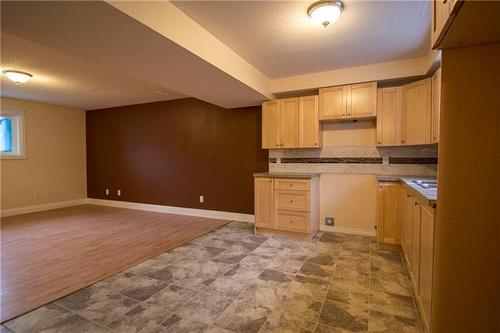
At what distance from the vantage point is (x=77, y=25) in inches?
73.8

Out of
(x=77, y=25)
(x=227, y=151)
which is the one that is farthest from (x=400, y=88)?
(x=77, y=25)

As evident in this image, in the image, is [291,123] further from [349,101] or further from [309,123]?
[349,101]

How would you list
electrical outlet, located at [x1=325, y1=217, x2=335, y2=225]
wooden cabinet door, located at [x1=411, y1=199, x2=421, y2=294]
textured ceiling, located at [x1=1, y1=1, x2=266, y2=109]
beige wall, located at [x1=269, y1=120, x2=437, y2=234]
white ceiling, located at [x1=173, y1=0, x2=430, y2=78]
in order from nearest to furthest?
textured ceiling, located at [x1=1, y1=1, x2=266, y2=109], wooden cabinet door, located at [x1=411, y1=199, x2=421, y2=294], white ceiling, located at [x1=173, y1=0, x2=430, y2=78], beige wall, located at [x1=269, y1=120, x2=437, y2=234], electrical outlet, located at [x1=325, y1=217, x2=335, y2=225]

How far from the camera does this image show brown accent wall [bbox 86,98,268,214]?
486 centimetres

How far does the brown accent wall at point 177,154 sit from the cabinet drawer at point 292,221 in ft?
3.34

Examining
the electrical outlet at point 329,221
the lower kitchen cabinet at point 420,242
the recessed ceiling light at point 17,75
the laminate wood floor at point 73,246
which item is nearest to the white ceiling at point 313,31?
the lower kitchen cabinet at point 420,242

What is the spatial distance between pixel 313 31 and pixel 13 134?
263 inches

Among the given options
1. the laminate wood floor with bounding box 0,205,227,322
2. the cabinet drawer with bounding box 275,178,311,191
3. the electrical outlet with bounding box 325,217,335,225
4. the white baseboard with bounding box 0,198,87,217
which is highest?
the cabinet drawer with bounding box 275,178,311,191

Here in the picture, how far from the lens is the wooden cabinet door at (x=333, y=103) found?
3.68 m

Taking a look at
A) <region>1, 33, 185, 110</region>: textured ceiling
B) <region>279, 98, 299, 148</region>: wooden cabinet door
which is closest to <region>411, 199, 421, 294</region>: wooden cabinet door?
<region>279, 98, 299, 148</region>: wooden cabinet door

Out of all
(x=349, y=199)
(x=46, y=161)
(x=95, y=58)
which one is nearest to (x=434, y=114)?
(x=349, y=199)

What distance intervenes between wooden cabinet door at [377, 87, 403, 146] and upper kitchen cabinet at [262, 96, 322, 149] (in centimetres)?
86

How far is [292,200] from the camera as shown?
3.79 meters

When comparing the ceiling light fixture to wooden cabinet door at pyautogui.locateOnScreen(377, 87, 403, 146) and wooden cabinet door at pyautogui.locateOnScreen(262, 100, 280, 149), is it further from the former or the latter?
wooden cabinet door at pyautogui.locateOnScreen(262, 100, 280, 149)
